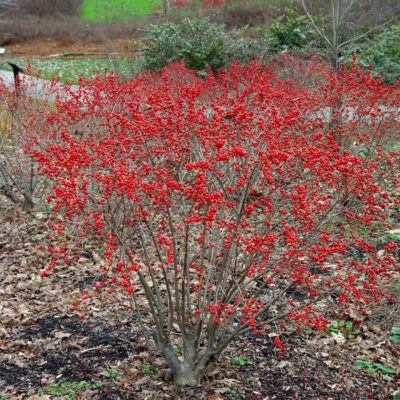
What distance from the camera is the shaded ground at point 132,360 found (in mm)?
3715

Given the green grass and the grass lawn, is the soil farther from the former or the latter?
the grass lawn

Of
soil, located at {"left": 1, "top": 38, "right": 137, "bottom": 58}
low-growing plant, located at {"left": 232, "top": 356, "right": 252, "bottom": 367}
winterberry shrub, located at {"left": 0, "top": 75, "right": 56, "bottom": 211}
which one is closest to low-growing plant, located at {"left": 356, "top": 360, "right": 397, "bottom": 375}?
low-growing plant, located at {"left": 232, "top": 356, "right": 252, "bottom": 367}

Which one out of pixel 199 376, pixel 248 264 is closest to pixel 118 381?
pixel 199 376

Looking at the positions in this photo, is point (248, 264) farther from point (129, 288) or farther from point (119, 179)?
point (119, 179)

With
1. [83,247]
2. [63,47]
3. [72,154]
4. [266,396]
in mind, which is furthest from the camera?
[63,47]

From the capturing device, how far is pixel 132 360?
13.2ft

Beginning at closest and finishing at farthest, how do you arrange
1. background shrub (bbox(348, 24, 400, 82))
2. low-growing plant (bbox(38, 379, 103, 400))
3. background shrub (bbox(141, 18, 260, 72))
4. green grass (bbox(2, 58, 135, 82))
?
low-growing plant (bbox(38, 379, 103, 400)) → background shrub (bbox(348, 24, 400, 82)) → background shrub (bbox(141, 18, 260, 72)) → green grass (bbox(2, 58, 135, 82))

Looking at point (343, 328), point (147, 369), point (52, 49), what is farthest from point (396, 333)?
point (52, 49)

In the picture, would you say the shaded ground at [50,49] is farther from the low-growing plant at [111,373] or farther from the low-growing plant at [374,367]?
the low-growing plant at [374,367]

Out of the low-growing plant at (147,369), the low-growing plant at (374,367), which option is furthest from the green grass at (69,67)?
the low-growing plant at (374,367)

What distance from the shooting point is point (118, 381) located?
12.4 ft

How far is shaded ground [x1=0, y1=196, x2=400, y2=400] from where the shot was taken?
146 inches

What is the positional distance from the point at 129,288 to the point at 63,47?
25.4 metres

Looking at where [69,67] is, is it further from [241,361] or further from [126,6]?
[241,361]
